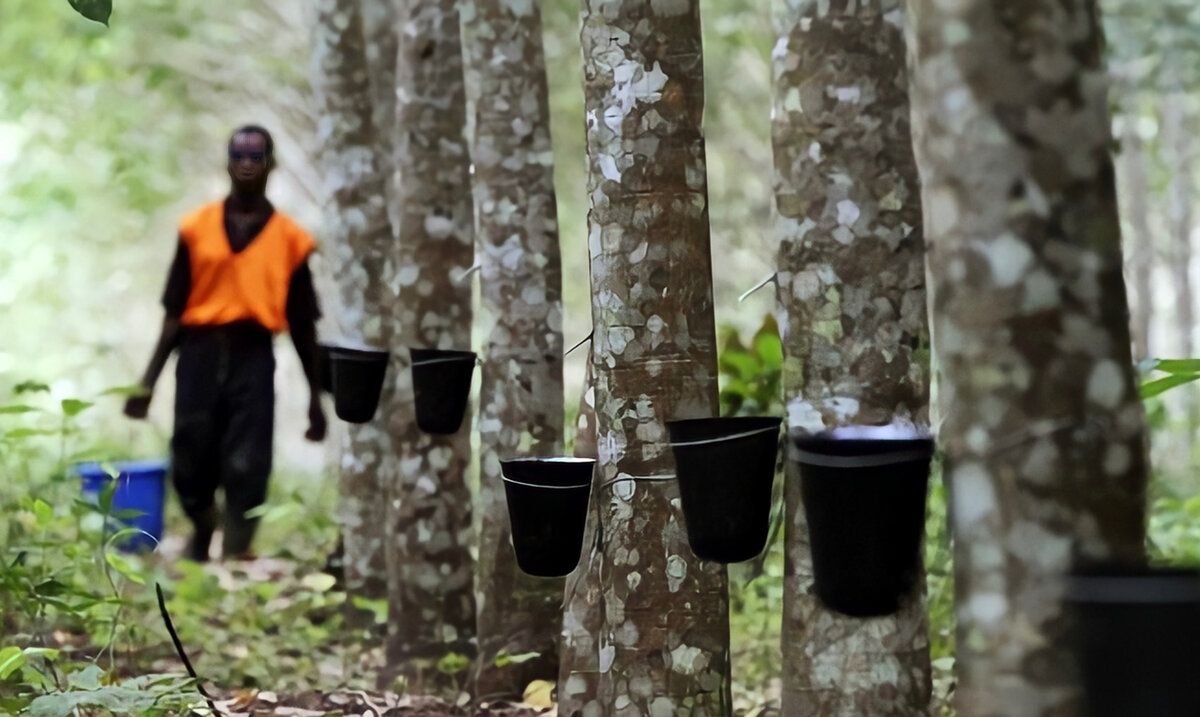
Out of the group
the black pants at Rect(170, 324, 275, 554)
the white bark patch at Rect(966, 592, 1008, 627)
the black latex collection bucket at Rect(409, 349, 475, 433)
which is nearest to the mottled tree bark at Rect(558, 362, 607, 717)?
the black latex collection bucket at Rect(409, 349, 475, 433)

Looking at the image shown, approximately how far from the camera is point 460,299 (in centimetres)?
512

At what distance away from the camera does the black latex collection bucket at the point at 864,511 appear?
2.47 metres

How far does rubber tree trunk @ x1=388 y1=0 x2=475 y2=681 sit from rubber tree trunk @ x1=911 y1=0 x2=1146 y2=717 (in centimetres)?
317

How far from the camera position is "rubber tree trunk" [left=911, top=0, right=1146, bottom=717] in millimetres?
1811

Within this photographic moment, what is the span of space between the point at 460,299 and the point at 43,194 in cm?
1189

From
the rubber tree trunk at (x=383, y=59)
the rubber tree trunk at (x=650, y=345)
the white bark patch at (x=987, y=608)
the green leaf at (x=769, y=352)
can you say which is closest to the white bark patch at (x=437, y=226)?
the green leaf at (x=769, y=352)

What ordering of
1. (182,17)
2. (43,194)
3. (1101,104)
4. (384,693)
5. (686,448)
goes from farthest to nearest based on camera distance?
(43,194), (182,17), (384,693), (686,448), (1101,104)

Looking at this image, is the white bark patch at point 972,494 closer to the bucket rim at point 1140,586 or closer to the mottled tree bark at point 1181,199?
the bucket rim at point 1140,586

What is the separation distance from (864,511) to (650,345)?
0.88 m

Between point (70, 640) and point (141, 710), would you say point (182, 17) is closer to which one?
point (70, 640)

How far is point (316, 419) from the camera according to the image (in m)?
6.17

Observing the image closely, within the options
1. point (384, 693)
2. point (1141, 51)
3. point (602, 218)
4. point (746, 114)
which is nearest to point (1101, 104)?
point (602, 218)

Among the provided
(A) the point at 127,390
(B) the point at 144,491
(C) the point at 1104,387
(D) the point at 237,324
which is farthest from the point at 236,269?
(C) the point at 1104,387

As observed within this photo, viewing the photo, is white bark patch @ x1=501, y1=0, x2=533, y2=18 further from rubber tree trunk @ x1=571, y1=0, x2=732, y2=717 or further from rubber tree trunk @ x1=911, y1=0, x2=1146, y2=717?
rubber tree trunk @ x1=911, y1=0, x2=1146, y2=717
